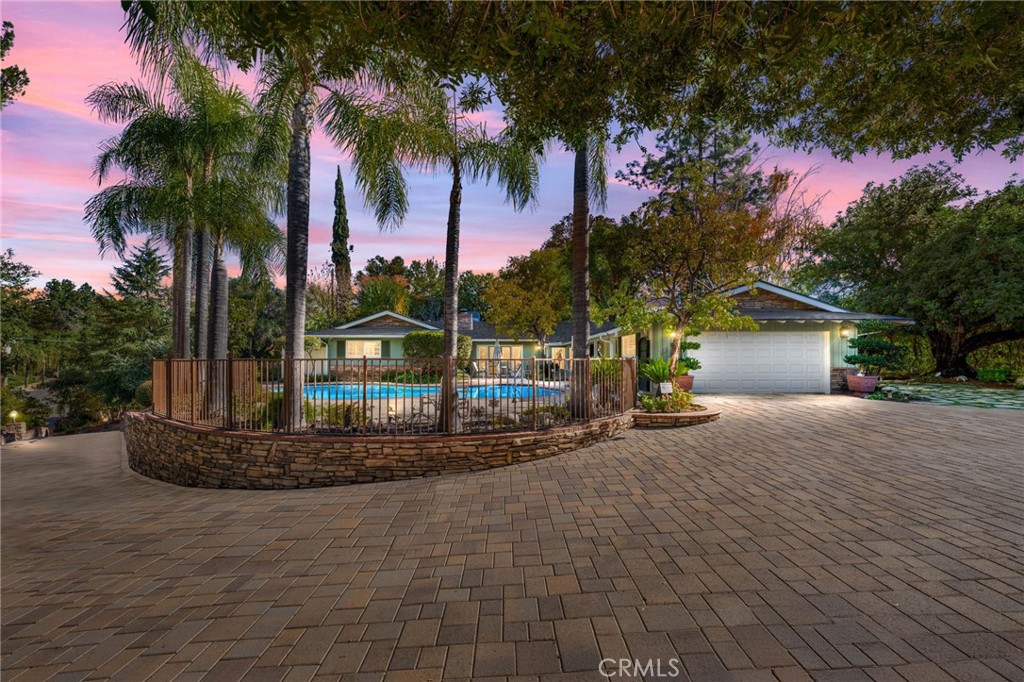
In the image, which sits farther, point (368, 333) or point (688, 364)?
point (368, 333)

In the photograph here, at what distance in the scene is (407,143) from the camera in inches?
335

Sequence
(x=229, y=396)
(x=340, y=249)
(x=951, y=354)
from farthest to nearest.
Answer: (x=340, y=249) → (x=951, y=354) → (x=229, y=396)

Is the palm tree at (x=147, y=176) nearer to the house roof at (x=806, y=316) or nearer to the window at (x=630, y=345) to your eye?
the window at (x=630, y=345)

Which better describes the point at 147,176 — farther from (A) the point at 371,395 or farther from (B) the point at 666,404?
(B) the point at 666,404

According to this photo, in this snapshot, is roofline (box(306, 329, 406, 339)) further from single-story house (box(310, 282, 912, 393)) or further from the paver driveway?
the paver driveway

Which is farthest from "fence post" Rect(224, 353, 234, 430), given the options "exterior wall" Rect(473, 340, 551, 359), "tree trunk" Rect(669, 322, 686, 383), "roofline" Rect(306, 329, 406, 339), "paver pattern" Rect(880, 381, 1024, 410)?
"exterior wall" Rect(473, 340, 551, 359)

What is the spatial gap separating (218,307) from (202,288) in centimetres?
117

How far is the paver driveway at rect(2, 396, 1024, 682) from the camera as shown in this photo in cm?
245

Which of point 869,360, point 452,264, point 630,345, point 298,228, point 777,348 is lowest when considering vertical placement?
point 869,360

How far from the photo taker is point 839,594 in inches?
117

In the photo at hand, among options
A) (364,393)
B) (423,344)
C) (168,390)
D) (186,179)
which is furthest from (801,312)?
(186,179)

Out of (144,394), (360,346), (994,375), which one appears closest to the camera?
(144,394)

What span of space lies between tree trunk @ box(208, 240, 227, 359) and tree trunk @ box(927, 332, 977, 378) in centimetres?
3232

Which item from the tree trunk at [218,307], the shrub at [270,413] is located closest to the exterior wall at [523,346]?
the tree trunk at [218,307]
